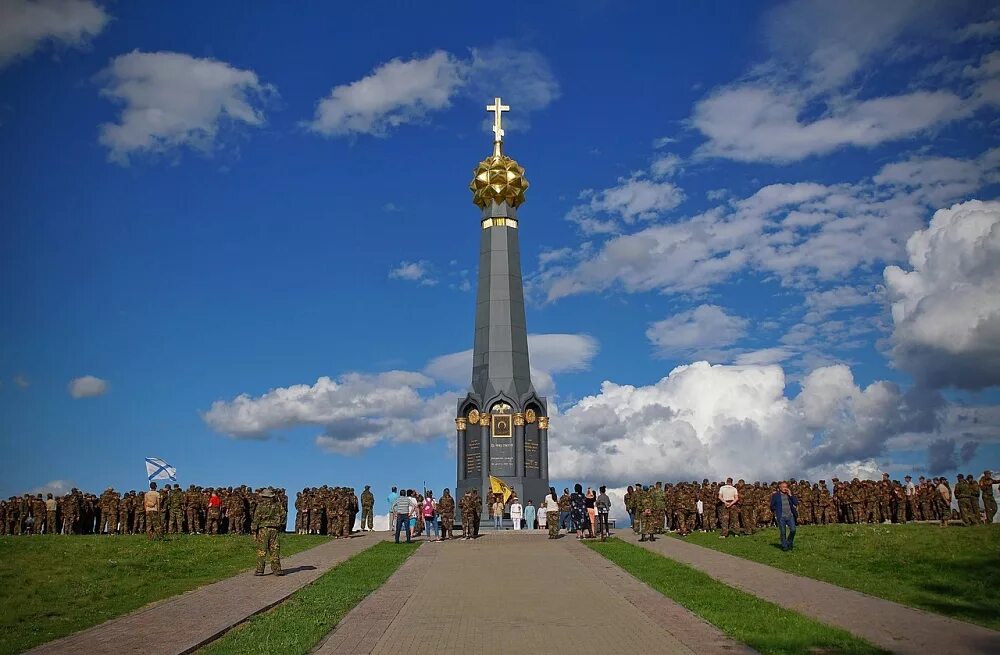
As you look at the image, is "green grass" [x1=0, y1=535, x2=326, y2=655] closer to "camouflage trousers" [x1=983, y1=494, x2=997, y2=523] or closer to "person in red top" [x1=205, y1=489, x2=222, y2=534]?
"person in red top" [x1=205, y1=489, x2=222, y2=534]

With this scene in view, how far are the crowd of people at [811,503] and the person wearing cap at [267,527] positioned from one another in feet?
37.3

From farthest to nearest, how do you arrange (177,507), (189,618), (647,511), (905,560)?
(177,507) < (647,511) < (905,560) < (189,618)

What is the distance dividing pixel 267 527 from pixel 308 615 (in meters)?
5.02

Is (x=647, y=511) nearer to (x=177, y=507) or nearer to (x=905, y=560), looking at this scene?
(x=905, y=560)

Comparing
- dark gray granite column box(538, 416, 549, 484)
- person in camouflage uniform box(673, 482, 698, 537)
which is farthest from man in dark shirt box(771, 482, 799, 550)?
dark gray granite column box(538, 416, 549, 484)

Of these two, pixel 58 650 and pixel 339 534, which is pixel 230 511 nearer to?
pixel 339 534

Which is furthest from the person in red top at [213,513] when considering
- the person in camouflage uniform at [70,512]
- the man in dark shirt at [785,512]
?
the man in dark shirt at [785,512]

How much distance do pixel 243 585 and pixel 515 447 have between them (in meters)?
19.7

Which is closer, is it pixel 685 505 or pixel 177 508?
pixel 685 505

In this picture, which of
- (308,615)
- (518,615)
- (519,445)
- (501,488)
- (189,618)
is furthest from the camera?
(519,445)

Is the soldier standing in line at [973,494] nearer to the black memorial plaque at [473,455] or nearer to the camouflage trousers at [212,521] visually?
the black memorial plaque at [473,455]

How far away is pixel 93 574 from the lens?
17.1 m

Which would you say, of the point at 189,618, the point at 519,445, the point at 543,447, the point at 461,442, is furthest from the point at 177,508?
the point at 189,618

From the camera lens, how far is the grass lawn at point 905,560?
45.6 feet
